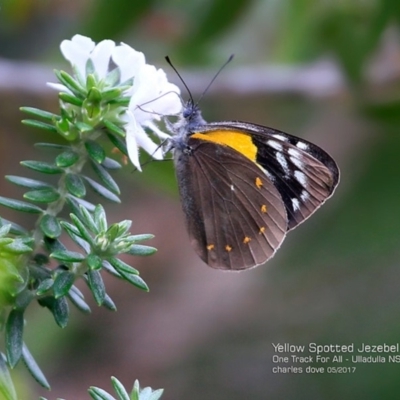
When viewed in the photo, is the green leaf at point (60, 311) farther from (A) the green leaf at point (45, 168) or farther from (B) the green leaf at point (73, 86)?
(B) the green leaf at point (73, 86)

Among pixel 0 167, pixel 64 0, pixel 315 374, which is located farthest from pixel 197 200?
pixel 64 0

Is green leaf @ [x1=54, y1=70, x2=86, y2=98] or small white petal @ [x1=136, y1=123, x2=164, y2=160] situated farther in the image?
small white petal @ [x1=136, y1=123, x2=164, y2=160]

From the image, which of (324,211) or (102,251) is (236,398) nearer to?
(324,211)

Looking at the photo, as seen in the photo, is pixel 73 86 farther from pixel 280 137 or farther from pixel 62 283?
pixel 280 137

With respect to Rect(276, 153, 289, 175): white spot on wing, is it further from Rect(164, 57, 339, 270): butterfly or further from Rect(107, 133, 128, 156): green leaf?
Rect(107, 133, 128, 156): green leaf

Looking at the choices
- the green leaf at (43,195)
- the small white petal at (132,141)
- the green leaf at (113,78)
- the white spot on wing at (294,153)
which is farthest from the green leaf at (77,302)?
the white spot on wing at (294,153)

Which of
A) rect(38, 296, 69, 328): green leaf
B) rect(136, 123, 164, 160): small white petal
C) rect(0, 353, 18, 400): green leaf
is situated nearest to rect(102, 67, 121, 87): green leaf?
rect(136, 123, 164, 160): small white petal

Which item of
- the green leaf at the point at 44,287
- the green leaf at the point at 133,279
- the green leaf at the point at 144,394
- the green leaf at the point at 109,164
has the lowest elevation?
the green leaf at the point at 144,394

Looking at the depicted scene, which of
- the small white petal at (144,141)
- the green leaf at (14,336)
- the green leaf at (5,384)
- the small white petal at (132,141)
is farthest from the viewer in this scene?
the small white petal at (144,141)
